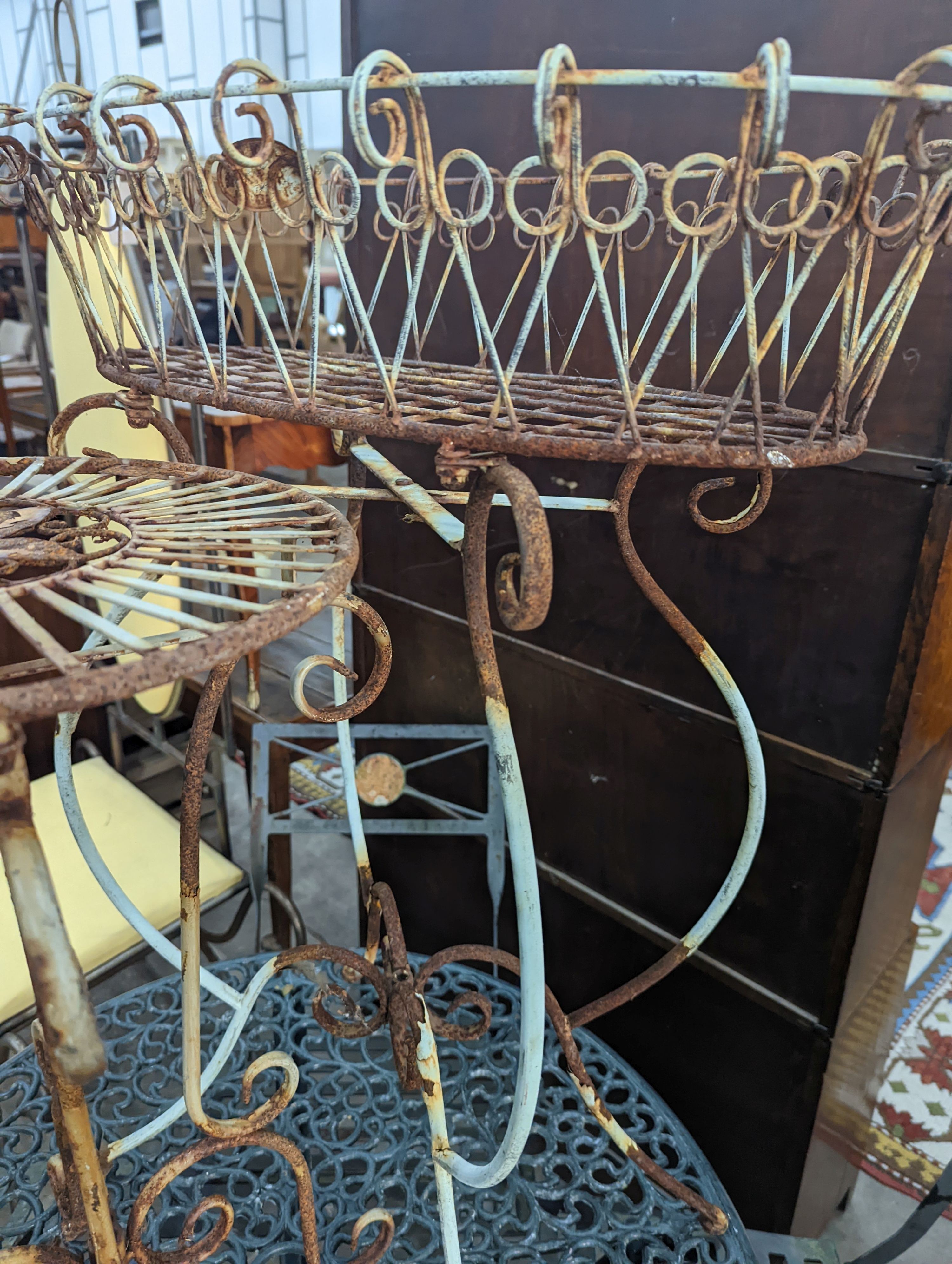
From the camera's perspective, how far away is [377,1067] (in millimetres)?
977

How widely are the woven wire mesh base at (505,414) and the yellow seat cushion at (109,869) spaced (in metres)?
0.70

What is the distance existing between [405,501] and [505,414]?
0.09m

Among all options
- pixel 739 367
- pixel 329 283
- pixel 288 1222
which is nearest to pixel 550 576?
pixel 739 367

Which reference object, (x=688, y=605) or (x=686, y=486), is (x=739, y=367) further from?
(x=688, y=605)

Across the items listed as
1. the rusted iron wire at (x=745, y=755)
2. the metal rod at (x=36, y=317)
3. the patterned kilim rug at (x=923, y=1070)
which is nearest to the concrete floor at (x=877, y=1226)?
the patterned kilim rug at (x=923, y=1070)

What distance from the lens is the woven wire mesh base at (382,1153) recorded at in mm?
794

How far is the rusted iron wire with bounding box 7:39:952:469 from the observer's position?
40cm

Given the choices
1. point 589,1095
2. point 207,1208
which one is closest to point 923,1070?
point 589,1095

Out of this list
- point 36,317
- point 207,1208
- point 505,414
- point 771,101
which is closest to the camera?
point 771,101

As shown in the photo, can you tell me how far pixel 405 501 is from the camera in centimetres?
60

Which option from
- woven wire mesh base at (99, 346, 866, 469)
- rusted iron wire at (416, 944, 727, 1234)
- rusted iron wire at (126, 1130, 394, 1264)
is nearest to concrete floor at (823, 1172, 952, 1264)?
rusted iron wire at (416, 944, 727, 1234)

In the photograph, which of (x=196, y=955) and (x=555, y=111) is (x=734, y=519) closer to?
(x=555, y=111)

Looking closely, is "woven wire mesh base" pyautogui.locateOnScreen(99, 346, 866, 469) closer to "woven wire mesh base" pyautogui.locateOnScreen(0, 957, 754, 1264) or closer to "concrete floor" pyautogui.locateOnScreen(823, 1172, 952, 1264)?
"woven wire mesh base" pyautogui.locateOnScreen(0, 957, 754, 1264)

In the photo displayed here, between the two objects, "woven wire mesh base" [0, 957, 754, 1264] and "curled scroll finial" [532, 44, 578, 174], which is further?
"woven wire mesh base" [0, 957, 754, 1264]
